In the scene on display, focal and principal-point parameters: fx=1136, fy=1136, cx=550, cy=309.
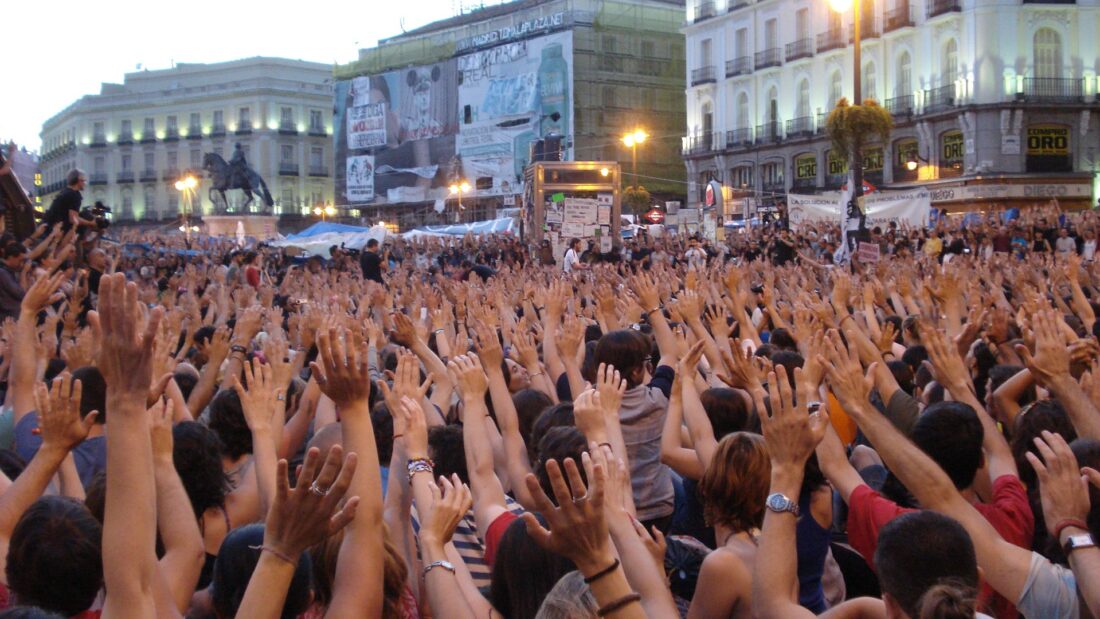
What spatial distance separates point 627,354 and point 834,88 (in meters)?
43.5

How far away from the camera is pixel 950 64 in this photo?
41.1 metres

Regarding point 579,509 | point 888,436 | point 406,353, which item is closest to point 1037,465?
point 888,436

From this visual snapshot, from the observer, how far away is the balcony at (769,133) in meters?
49.3

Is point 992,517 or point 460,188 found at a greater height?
point 460,188

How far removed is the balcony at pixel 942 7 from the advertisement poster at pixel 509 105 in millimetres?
21552

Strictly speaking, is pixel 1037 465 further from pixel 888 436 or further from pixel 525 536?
pixel 525 536

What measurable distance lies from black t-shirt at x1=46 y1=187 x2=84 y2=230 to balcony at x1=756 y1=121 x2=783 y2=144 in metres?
40.5

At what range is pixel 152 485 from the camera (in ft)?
8.82

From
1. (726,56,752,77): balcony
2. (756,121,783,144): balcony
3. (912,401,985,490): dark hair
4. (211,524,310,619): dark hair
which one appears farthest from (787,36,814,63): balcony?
(211,524,310,619): dark hair

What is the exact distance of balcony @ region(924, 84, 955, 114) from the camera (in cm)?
4034

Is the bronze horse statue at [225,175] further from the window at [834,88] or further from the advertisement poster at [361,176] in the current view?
the window at [834,88]

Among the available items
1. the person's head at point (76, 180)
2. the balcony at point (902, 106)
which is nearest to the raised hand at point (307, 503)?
the person's head at point (76, 180)

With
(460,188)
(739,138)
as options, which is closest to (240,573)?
(739,138)

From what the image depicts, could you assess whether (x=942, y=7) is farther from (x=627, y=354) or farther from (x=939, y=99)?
(x=627, y=354)
